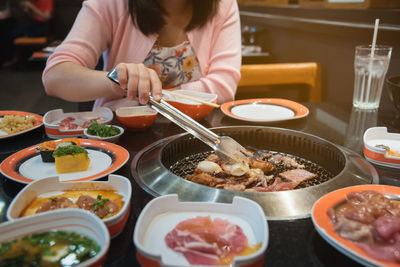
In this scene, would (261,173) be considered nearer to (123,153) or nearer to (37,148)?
(123,153)

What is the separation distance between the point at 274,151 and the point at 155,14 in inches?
50.4

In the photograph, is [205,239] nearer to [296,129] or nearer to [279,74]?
[296,129]

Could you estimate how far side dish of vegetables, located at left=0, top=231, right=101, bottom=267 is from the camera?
30.1 inches

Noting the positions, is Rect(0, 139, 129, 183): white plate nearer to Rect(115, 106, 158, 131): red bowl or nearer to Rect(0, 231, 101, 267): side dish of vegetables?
Rect(115, 106, 158, 131): red bowl

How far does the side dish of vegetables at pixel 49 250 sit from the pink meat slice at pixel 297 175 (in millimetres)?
924

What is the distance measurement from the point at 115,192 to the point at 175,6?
187cm

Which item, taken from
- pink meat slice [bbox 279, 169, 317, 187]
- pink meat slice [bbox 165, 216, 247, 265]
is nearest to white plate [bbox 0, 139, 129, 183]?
pink meat slice [bbox 165, 216, 247, 265]

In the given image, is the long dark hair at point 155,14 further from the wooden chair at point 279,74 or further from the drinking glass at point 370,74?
the drinking glass at point 370,74

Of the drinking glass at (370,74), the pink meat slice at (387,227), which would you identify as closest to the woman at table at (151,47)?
the drinking glass at (370,74)

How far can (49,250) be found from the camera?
31.4 inches

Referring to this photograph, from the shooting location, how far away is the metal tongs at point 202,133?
1496mm

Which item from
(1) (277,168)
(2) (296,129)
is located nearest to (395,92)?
(2) (296,129)

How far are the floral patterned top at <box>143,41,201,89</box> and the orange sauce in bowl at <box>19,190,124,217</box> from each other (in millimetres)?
1524

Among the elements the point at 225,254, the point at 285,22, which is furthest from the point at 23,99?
the point at 225,254
